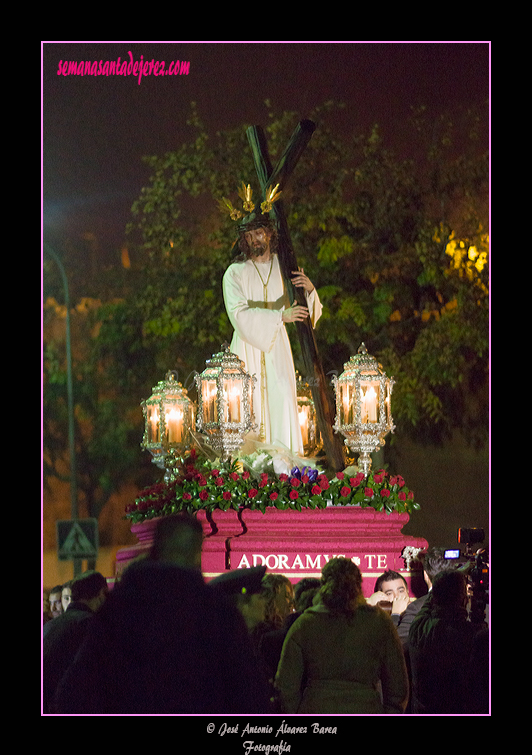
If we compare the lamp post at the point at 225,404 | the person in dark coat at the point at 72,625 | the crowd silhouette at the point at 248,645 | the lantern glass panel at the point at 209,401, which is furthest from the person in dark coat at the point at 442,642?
the lantern glass panel at the point at 209,401

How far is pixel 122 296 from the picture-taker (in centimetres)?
1908

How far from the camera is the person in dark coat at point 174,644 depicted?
5.47m

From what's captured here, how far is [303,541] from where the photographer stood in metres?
9.57

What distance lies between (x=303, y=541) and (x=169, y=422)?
2855 mm

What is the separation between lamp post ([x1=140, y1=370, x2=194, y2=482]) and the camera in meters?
11.9

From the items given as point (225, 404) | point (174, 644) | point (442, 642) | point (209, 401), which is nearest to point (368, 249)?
point (209, 401)

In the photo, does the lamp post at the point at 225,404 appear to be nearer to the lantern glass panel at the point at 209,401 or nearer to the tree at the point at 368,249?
the lantern glass panel at the point at 209,401

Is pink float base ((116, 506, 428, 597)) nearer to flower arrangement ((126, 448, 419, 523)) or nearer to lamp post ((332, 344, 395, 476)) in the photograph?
flower arrangement ((126, 448, 419, 523))

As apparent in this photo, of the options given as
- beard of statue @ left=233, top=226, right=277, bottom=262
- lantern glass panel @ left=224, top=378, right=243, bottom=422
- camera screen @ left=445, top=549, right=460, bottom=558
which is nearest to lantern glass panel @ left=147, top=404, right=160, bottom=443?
lantern glass panel @ left=224, top=378, right=243, bottom=422

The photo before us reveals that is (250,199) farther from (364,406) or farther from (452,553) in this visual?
(452,553)

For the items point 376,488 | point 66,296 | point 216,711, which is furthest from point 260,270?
point 66,296

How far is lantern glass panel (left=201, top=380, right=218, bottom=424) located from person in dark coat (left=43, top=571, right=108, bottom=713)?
3.66 meters

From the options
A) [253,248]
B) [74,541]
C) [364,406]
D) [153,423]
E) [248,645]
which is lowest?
[74,541]

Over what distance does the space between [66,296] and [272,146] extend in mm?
4248
